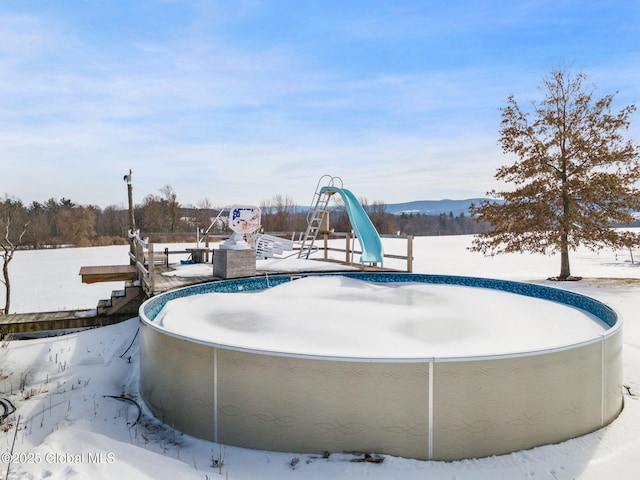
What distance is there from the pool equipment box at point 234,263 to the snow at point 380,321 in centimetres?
114

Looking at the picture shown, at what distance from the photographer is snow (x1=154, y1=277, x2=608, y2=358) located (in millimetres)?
4711

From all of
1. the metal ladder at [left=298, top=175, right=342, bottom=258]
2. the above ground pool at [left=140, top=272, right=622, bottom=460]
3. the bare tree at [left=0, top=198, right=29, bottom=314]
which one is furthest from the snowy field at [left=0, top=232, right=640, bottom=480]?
the bare tree at [left=0, top=198, right=29, bottom=314]

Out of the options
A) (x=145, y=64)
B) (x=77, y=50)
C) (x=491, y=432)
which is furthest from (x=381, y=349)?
(x=77, y=50)

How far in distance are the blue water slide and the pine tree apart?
661 cm

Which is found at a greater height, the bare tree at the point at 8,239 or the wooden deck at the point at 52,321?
the bare tree at the point at 8,239

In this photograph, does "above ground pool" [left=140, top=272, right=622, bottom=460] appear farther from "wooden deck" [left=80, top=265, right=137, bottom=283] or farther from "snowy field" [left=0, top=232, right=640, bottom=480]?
"wooden deck" [left=80, top=265, right=137, bottom=283]

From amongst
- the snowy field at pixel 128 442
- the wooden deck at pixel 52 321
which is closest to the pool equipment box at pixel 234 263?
the snowy field at pixel 128 442

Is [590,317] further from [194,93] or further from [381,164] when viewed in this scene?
[381,164]

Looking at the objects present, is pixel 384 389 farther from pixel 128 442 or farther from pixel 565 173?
pixel 565 173

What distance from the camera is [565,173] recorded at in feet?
47.0

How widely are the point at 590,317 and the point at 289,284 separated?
4.86 meters

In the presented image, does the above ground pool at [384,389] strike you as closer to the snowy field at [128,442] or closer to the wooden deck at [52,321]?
the snowy field at [128,442]

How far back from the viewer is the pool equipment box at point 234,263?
8.62 meters

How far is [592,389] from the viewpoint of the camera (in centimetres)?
396
